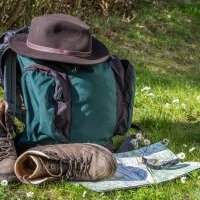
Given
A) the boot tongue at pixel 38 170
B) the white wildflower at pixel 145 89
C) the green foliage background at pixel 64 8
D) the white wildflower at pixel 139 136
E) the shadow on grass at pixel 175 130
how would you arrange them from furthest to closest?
the green foliage background at pixel 64 8 < the white wildflower at pixel 145 89 < the shadow on grass at pixel 175 130 < the white wildflower at pixel 139 136 < the boot tongue at pixel 38 170

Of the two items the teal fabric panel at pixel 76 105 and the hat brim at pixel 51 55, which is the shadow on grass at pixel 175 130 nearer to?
the teal fabric panel at pixel 76 105

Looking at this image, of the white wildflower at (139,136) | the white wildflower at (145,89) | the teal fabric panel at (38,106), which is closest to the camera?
Result: the teal fabric panel at (38,106)

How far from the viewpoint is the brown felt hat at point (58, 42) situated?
4.01 meters

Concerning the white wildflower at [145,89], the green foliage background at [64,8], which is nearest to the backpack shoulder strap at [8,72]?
the white wildflower at [145,89]

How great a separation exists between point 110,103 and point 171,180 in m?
0.62

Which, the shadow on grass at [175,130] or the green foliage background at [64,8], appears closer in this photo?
the shadow on grass at [175,130]

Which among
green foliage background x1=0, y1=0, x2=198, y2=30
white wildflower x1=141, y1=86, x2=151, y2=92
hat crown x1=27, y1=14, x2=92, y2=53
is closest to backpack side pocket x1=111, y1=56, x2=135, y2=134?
hat crown x1=27, y1=14, x2=92, y2=53

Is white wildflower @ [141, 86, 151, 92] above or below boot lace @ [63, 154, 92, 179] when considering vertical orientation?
below

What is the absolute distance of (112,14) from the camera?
29.5 feet

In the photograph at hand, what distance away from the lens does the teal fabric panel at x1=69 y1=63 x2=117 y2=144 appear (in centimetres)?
404

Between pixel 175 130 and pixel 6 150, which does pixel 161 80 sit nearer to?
pixel 175 130

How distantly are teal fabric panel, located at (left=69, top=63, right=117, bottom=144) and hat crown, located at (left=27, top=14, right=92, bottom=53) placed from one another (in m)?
0.16

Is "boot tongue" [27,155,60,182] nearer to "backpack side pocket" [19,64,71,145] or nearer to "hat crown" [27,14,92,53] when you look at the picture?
"backpack side pocket" [19,64,71,145]

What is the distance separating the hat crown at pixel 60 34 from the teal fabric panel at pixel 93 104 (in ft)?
0.51
